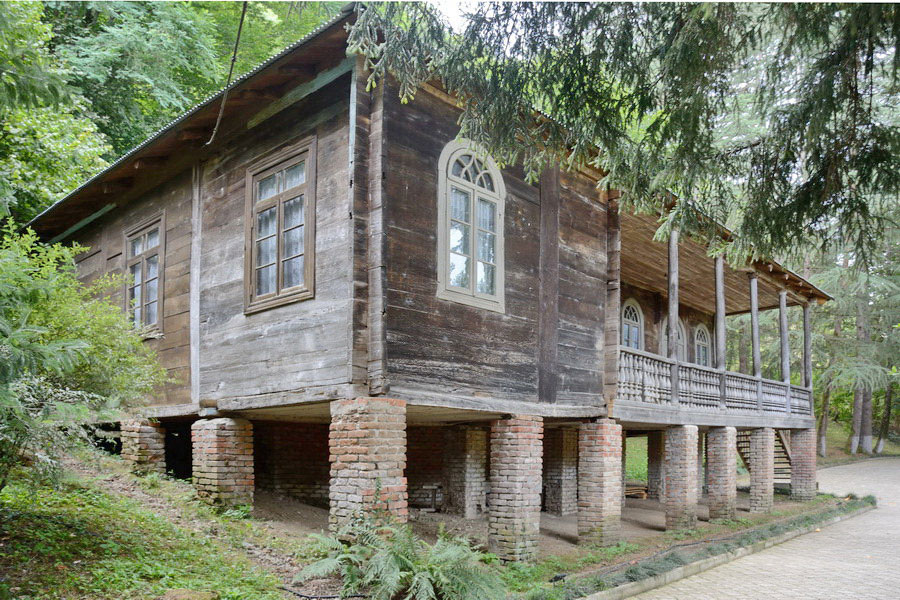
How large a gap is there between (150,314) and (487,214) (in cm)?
622

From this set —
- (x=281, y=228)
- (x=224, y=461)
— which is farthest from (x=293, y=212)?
(x=224, y=461)

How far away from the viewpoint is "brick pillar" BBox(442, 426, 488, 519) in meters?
13.8

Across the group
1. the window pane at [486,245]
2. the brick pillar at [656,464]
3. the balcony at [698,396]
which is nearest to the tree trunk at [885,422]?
the balcony at [698,396]

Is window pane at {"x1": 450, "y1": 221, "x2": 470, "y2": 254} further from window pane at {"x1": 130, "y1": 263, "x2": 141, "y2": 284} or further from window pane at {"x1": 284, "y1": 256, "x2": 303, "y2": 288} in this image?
window pane at {"x1": 130, "y1": 263, "x2": 141, "y2": 284}

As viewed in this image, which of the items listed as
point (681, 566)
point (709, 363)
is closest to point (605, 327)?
point (681, 566)

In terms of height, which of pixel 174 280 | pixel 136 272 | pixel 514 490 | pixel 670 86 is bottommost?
pixel 514 490

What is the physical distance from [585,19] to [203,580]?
631 centimetres

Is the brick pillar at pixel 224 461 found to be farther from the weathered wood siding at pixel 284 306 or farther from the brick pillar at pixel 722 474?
the brick pillar at pixel 722 474

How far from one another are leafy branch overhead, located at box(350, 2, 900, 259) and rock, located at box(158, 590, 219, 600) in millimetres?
4932

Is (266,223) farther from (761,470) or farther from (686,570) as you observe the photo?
(761,470)

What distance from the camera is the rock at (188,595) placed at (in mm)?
6461

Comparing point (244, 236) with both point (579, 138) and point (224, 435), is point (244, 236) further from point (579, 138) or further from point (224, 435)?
point (579, 138)

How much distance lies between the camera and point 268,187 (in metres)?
10.0

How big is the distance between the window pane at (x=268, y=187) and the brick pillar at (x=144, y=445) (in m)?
4.42
